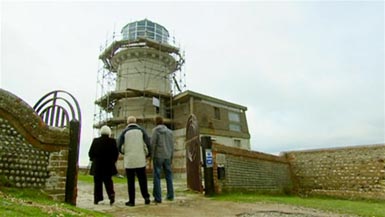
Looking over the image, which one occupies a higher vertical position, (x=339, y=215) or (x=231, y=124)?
(x=231, y=124)

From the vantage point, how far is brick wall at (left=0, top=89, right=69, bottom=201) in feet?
14.5

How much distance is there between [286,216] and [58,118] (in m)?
5.13

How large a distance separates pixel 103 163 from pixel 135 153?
64 cm

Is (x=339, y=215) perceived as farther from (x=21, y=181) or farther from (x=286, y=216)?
(x=21, y=181)

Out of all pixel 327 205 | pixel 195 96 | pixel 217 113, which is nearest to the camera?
pixel 327 205

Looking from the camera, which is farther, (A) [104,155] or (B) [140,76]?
(B) [140,76]

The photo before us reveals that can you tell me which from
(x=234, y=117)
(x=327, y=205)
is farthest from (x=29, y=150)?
(x=234, y=117)

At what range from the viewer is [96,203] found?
5.72 meters

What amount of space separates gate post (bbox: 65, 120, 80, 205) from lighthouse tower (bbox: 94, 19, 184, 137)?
1905 centimetres

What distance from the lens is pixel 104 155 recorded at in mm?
5742

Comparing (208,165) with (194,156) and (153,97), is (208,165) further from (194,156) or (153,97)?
(153,97)

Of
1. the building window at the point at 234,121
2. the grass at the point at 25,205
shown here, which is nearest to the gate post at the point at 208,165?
the grass at the point at 25,205

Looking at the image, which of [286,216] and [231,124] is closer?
[286,216]

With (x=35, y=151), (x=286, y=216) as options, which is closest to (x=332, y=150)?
(x=286, y=216)
